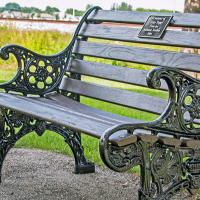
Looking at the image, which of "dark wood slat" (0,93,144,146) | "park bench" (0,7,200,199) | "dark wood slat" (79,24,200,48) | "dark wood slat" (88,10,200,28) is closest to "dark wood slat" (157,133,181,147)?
"park bench" (0,7,200,199)

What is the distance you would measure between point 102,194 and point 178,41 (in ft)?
4.17

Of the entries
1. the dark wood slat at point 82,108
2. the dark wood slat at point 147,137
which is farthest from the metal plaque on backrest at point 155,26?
the dark wood slat at point 147,137

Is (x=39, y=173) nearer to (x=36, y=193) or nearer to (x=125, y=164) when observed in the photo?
(x=36, y=193)

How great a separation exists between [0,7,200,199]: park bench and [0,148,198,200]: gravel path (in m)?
0.17

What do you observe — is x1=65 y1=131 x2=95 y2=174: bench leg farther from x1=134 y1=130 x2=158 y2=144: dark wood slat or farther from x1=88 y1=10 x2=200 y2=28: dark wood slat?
x1=134 y1=130 x2=158 y2=144: dark wood slat

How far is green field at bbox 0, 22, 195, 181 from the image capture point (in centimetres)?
365

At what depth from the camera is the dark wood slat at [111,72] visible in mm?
2639

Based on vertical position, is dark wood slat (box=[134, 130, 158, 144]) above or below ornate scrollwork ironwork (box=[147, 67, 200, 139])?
below

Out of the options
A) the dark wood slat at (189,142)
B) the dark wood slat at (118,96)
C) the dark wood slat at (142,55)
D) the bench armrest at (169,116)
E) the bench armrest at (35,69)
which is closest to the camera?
the bench armrest at (169,116)

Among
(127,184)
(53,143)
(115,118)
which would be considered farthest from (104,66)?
(53,143)

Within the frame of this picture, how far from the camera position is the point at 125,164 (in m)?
1.60

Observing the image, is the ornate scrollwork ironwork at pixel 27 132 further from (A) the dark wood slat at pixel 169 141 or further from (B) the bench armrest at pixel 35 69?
(A) the dark wood slat at pixel 169 141

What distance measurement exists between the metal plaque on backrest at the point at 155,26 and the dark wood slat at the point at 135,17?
0.05 metres

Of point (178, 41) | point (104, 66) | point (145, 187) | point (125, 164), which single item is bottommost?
point (145, 187)
